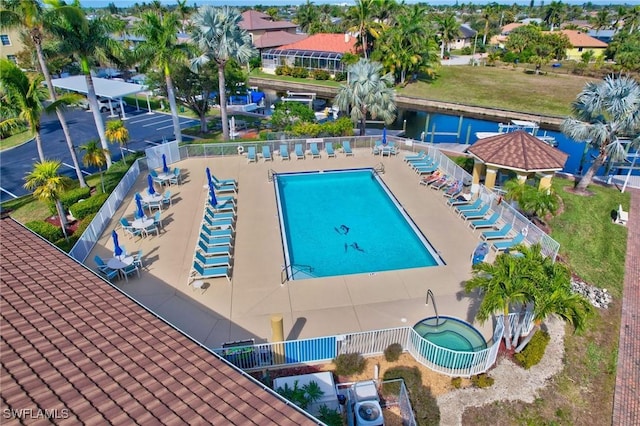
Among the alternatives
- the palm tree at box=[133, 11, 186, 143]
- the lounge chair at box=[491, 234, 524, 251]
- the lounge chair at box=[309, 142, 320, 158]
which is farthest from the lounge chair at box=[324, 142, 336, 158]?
the lounge chair at box=[491, 234, 524, 251]

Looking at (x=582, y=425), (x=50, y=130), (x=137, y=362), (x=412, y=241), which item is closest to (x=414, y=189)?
(x=412, y=241)

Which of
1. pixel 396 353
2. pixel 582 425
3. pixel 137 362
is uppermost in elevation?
pixel 137 362

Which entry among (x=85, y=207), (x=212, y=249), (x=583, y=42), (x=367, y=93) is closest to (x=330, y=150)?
(x=367, y=93)

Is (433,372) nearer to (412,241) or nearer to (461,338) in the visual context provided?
(461,338)

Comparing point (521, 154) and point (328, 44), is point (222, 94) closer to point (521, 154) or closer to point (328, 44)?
point (521, 154)

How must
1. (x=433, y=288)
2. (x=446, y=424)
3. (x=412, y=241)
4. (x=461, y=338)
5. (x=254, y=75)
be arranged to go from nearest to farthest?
(x=446, y=424), (x=461, y=338), (x=433, y=288), (x=412, y=241), (x=254, y=75)
